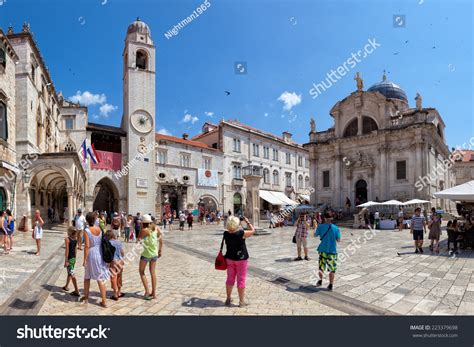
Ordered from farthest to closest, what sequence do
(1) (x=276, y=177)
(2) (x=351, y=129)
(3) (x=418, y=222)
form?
(1) (x=276, y=177)
(2) (x=351, y=129)
(3) (x=418, y=222)

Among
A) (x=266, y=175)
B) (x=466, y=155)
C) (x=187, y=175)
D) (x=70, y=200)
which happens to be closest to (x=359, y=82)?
(x=266, y=175)

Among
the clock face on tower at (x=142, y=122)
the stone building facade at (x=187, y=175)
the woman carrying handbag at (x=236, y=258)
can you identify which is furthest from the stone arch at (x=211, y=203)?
the woman carrying handbag at (x=236, y=258)

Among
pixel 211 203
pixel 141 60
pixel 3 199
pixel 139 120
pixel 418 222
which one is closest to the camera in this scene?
pixel 418 222

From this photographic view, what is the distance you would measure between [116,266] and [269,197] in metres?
34.7

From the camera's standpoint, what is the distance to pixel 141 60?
104ft

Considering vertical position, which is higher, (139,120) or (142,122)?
(139,120)

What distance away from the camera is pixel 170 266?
841 cm

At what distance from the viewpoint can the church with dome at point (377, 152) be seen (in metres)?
26.8

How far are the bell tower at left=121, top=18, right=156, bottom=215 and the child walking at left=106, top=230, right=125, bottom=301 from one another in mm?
24438

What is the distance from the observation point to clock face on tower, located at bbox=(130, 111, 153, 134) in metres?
29.8

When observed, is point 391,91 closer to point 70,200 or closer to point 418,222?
point 418,222

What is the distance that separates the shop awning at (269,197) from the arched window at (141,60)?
68.0 ft

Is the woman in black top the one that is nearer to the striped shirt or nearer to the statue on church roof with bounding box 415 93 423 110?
the striped shirt
